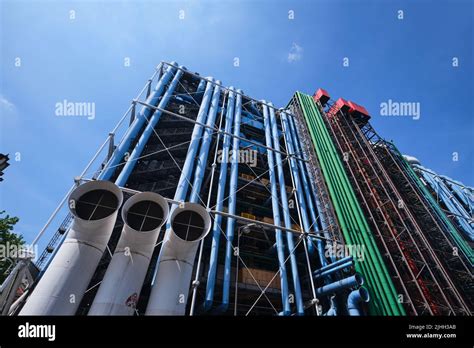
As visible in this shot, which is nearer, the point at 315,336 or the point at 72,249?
the point at 315,336

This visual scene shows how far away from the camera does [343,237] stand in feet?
55.7

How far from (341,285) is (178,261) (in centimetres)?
844

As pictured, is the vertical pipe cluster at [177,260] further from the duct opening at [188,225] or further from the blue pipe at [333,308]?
the blue pipe at [333,308]

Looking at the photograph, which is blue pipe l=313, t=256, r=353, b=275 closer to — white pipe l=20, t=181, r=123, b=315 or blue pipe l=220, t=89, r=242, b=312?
blue pipe l=220, t=89, r=242, b=312

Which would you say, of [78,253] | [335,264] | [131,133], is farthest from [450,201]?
[78,253]

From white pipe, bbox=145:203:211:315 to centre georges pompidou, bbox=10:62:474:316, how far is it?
0.05 meters

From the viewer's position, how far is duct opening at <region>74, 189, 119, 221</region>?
9953 millimetres

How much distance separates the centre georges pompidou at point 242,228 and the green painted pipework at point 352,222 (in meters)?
0.09

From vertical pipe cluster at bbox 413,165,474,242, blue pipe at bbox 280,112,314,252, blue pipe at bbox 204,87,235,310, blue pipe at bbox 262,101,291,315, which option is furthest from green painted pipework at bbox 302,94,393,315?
vertical pipe cluster at bbox 413,165,474,242

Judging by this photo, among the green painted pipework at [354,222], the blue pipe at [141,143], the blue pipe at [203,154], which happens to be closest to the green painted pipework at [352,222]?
the green painted pipework at [354,222]

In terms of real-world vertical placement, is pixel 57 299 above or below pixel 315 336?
above

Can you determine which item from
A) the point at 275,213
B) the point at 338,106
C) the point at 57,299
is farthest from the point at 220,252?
the point at 338,106

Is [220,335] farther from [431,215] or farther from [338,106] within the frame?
[338,106]

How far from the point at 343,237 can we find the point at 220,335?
43.0 ft
